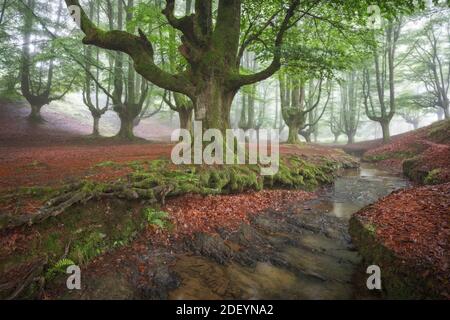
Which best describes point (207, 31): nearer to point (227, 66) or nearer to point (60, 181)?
point (227, 66)

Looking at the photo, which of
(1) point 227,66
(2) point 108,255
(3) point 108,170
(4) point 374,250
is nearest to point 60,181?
(3) point 108,170

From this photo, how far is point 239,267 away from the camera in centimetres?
470

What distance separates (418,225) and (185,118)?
48.1 ft

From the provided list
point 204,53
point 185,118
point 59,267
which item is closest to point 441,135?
point 185,118

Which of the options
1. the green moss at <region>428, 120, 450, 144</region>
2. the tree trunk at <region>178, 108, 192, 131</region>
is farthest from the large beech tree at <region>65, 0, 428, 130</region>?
the green moss at <region>428, 120, 450, 144</region>

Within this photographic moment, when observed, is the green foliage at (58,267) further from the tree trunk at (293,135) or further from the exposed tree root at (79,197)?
the tree trunk at (293,135)

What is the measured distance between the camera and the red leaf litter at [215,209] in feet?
19.2

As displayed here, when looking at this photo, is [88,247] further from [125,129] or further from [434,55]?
[434,55]

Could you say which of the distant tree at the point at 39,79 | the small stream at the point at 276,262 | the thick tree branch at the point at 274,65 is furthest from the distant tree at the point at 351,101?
the small stream at the point at 276,262

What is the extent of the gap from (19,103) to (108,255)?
30.0 meters

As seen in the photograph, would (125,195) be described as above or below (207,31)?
below

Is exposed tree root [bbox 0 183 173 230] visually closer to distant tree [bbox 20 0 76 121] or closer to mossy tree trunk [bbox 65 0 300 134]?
mossy tree trunk [bbox 65 0 300 134]

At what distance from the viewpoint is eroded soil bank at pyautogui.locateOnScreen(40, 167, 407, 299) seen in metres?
3.92

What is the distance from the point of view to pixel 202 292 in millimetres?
3953
